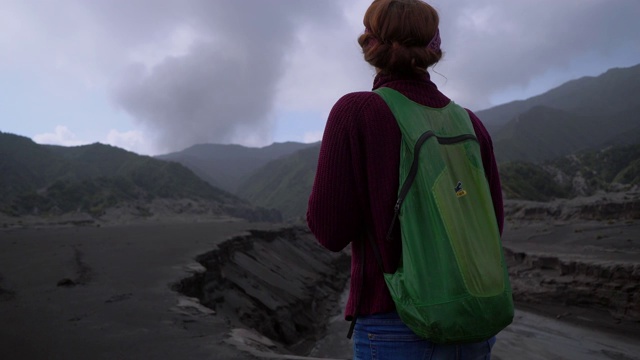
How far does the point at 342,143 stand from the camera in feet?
4.91

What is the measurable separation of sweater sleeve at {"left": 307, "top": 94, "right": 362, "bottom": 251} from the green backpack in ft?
0.47

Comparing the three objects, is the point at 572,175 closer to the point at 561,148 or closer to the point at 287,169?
the point at 561,148

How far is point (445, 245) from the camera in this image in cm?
128

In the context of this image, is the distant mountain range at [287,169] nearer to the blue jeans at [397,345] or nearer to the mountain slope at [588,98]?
the mountain slope at [588,98]

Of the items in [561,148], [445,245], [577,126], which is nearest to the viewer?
[445,245]

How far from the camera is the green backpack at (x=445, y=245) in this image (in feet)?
Result: 4.16

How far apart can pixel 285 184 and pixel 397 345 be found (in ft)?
369

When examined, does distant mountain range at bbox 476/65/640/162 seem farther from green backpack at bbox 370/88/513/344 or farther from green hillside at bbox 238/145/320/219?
green backpack at bbox 370/88/513/344

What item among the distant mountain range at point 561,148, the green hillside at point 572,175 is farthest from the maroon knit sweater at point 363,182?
the green hillside at point 572,175

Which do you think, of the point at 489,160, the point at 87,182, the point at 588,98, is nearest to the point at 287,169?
the point at 87,182

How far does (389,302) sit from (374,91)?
683mm

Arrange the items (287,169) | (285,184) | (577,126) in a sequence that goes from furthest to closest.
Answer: (287,169) → (285,184) → (577,126)

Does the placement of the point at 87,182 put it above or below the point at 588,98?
below

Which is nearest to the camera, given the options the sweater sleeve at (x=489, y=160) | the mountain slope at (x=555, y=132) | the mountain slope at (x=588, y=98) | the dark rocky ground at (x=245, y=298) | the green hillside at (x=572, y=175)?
the sweater sleeve at (x=489, y=160)
